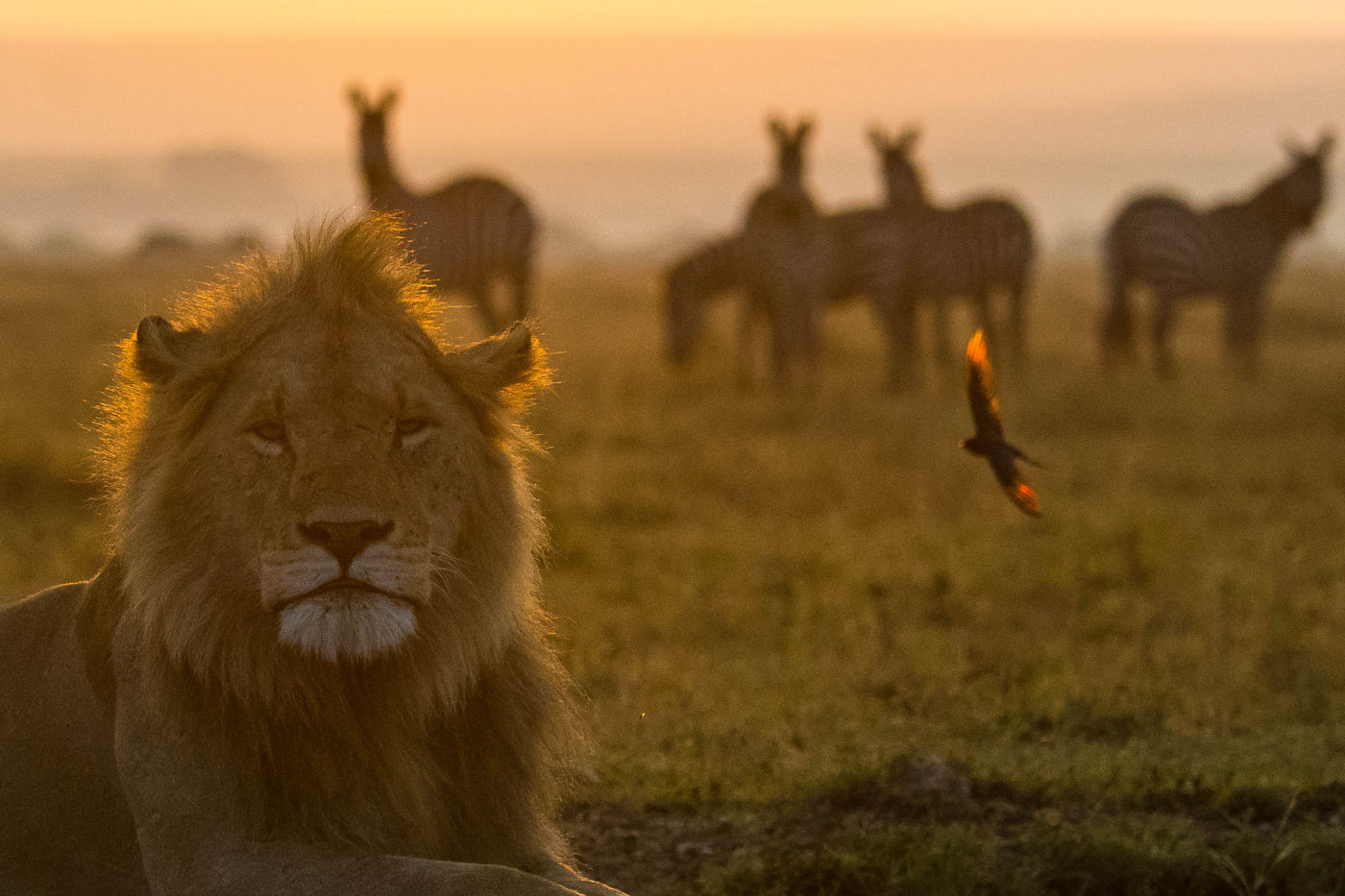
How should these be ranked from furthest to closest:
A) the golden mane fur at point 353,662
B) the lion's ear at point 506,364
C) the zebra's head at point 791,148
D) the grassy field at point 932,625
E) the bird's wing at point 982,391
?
the zebra's head at point 791,148 → the grassy field at point 932,625 → the bird's wing at point 982,391 → the lion's ear at point 506,364 → the golden mane fur at point 353,662

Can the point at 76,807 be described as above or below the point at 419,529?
below

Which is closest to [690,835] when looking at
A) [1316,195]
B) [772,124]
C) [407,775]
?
[407,775]

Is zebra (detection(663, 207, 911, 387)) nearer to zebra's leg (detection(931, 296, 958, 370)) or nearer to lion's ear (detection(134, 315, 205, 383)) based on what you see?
zebra's leg (detection(931, 296, 958, 370))

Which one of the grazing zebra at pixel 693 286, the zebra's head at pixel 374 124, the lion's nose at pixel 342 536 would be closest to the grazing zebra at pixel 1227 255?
the grazing zebra at pixel 693 286

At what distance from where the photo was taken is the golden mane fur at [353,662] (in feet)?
10.7

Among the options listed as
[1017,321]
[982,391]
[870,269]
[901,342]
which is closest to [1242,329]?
[1017,321]

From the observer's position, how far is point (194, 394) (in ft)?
11.1

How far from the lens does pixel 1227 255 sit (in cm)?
1998

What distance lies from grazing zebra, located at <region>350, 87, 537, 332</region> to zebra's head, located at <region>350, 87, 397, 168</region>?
25 centimetres

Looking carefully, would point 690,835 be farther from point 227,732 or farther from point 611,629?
point 611,629

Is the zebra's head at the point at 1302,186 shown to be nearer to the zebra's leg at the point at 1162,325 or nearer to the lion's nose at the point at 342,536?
the zebra's leg at the point at 1162,325

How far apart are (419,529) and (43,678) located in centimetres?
110

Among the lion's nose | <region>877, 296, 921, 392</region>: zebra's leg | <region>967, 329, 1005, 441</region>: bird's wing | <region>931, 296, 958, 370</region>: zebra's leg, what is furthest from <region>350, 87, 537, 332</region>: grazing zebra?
Result: the lion's nose

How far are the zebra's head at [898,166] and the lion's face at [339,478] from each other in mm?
16216
